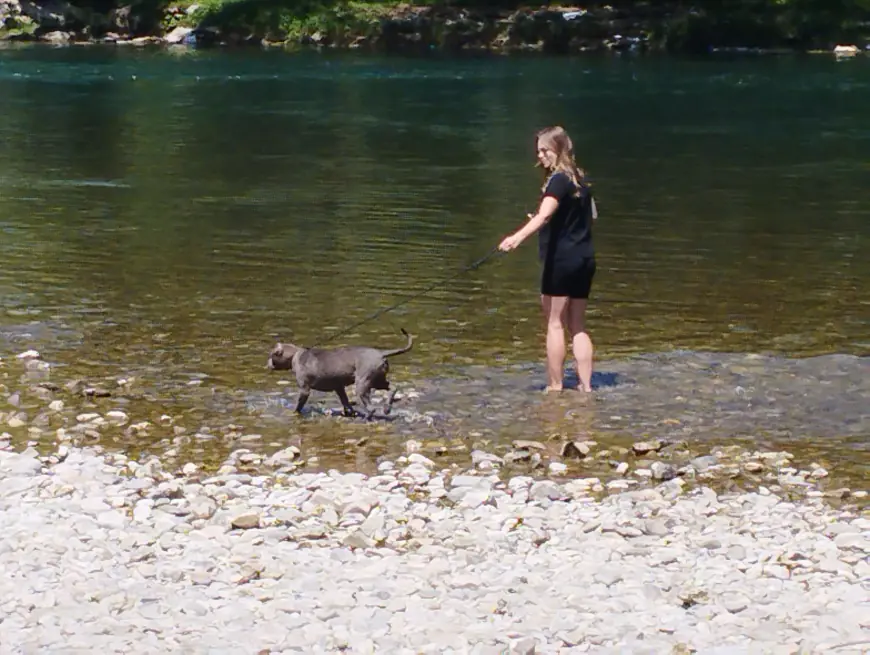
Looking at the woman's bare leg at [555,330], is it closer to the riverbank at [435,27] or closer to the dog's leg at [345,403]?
the dog's leg at [345,403]

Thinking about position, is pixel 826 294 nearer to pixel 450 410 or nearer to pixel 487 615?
pixel 450 410

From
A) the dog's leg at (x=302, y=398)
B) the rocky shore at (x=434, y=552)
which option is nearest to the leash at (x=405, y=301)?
the dog's leg at (x=302, y=398)

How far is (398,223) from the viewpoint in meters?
24.1

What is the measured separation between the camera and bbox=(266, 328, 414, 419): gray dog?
12.0 metres

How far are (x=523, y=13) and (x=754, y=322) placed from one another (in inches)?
2603

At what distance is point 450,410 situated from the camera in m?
12.7

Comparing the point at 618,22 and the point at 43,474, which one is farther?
the point at 618,22

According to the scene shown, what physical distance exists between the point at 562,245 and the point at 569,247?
0.20 ft

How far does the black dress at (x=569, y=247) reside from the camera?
12.4m

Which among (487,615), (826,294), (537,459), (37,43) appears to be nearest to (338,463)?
(537,459)

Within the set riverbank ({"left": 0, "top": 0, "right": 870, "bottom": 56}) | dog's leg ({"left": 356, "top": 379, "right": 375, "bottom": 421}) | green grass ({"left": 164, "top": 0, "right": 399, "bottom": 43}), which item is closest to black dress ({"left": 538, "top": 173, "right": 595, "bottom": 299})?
dog's leg ({"left": 356, "top": 379, "right": 375, "bottom": 421})

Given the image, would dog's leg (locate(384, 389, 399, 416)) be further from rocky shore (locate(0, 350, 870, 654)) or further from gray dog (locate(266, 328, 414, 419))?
rocky shore (locate(0, 350, 870, 654))

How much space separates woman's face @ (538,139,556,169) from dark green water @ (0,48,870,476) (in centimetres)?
252

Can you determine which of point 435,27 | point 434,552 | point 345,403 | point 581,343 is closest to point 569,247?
point 581,343
